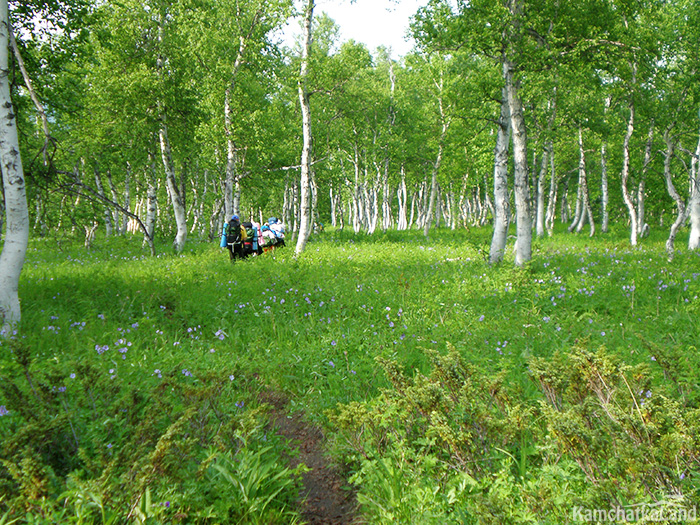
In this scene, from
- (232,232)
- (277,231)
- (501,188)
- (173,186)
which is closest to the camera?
(501,188)

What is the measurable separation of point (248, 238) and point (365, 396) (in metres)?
9.85

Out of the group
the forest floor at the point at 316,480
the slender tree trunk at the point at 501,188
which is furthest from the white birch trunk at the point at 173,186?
the forest floor at the point at 316,480

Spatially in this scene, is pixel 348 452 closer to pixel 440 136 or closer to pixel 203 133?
pixel 203 133

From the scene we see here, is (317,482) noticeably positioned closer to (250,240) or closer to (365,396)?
(365,396)

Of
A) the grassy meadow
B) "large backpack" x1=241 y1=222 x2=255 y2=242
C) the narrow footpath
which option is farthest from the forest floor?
"large backpack" x1=241 y1=222 x2=255 y2=242

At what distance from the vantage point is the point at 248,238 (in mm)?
13094

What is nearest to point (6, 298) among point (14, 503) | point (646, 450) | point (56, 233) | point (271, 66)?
point (56, 233)

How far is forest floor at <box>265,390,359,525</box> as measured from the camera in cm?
282

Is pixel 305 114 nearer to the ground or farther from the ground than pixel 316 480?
farther from the ground

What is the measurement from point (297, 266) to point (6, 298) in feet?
20.6

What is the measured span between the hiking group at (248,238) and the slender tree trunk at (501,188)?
768cm

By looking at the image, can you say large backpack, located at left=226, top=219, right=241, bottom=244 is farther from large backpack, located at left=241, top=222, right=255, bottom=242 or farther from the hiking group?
large backpack, located at left=241, top=222, right=255, bottom=242

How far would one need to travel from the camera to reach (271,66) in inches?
696

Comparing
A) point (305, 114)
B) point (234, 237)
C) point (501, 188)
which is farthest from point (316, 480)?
point (305, 114)
